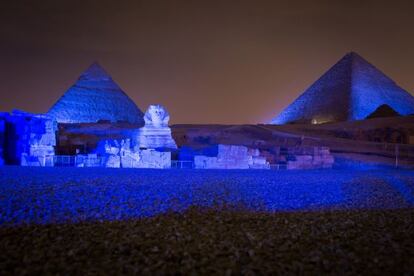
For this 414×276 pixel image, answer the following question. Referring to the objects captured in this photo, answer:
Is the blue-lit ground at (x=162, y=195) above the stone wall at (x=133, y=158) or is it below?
below

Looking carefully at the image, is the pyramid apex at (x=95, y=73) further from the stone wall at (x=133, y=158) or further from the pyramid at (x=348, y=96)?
the stone wall at (x=133, y=158)

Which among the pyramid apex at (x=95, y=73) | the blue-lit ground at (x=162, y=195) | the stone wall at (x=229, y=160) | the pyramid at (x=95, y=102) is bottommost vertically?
the blue-lit ground at (x=162, y=195)

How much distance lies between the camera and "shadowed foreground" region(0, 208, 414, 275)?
7.47ft

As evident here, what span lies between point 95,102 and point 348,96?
2402cm

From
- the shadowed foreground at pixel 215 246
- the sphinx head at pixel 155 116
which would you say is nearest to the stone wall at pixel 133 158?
the sphinx head at pixel 155 116

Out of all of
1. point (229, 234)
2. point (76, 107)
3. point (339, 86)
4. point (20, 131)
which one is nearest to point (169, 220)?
point (229, 234)

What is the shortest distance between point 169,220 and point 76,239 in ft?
2.98

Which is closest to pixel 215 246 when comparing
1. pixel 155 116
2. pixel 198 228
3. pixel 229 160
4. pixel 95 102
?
pixel 198 228

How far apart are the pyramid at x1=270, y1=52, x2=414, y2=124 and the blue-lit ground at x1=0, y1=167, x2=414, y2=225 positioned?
31.1m

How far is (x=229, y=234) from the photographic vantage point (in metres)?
3.01

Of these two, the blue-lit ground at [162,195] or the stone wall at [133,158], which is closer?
the blue-lit ground at [162,195]

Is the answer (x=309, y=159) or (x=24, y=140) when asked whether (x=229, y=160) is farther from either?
(x=24, y=140)

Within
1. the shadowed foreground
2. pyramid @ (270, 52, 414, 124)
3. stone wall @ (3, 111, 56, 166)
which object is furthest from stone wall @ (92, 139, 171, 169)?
pyramid @ (270, 52, 414, 124)

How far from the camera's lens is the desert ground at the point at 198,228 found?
2.33 meters
